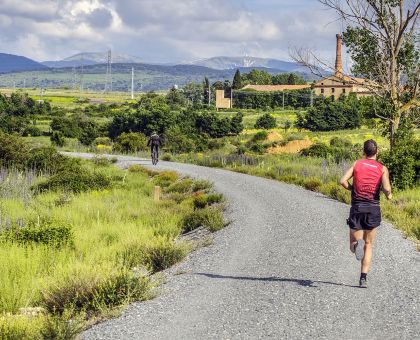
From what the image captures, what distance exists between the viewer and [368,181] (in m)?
7.75

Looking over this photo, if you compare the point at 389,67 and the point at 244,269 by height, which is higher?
the point at 389,67

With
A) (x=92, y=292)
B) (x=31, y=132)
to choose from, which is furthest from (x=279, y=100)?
(x=92, y=292)

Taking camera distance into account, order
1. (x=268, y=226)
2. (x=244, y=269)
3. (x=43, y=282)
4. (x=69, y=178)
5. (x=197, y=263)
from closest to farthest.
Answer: (x=43, y=282)
(x=244, y=269)
(x=197, y=263)
(x=268, y=226)
(x=69, y=178)

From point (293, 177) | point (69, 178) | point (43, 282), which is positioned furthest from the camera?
point (293, 177)

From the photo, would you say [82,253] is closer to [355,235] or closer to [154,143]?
[355,235]

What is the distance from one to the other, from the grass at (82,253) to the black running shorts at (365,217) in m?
3.17

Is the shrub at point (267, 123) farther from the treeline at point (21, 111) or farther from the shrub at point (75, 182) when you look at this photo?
the shrub at point (75, 182)

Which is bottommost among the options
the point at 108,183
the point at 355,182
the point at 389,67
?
the point at 108,183

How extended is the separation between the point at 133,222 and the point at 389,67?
1077 cm

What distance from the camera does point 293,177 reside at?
2378 centimetres

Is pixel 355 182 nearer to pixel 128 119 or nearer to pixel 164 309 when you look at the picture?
pixel 164 309

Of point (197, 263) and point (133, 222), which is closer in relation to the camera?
point (197, 263)

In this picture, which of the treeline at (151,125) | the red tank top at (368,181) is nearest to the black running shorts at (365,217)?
the red tank top at (368,181)

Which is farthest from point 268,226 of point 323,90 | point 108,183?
point 323,90
